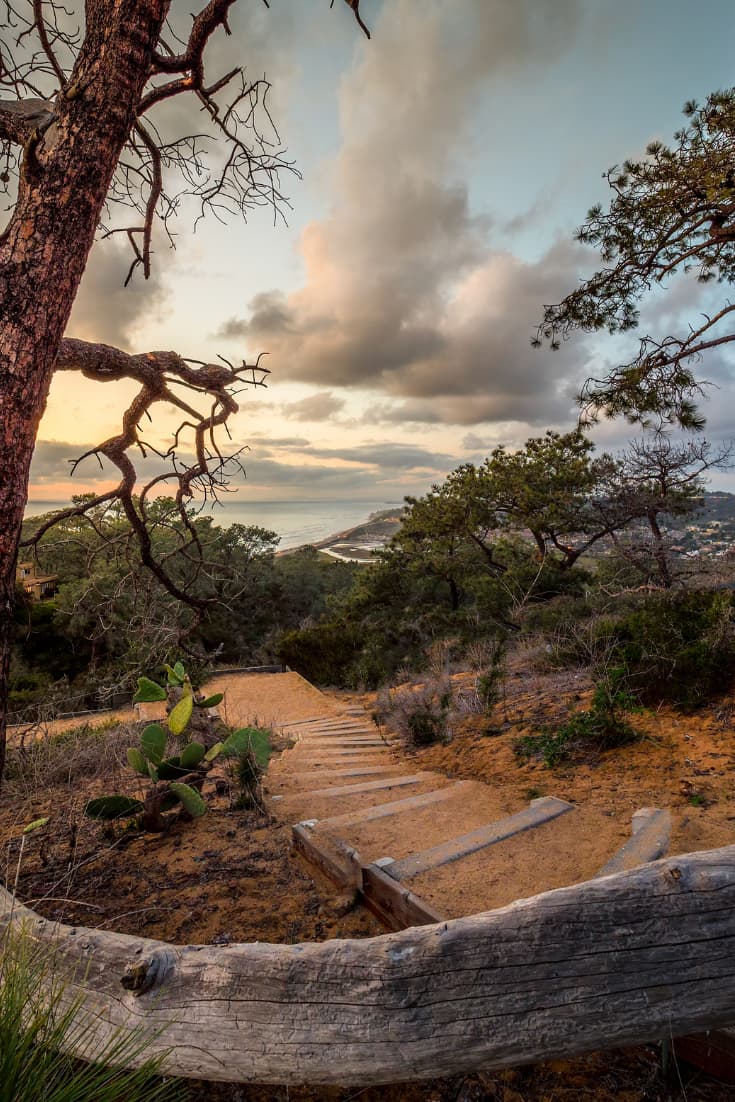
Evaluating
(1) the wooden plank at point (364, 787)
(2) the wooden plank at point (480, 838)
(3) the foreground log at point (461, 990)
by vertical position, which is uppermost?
(3) the foreground log at point (461, 990)

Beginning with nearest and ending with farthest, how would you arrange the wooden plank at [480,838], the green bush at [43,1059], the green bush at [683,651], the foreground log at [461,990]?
the green bush at [43,1059] → the foreground log at [461,990] → the wooden plank at [480,838] → the green bush at [683,651]

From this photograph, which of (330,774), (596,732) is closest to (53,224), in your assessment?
(330,774)

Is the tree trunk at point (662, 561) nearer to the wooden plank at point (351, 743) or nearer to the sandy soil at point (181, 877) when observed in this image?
the wooden plank at point (351, 743)

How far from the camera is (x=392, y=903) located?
2.45 meters

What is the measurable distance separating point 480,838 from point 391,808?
2.83 ft

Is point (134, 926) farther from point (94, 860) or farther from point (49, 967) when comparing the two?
point (49, 967)

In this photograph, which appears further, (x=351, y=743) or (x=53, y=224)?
(x=351, y=743)

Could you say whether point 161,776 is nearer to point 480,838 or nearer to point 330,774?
point 330,774

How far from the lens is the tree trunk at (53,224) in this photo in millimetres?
1987

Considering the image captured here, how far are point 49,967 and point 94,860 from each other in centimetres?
174

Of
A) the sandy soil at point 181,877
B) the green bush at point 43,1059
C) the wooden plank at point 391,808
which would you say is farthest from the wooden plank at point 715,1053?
the wooden plank at point 391,808

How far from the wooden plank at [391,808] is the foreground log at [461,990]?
202cm

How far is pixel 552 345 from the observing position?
7.10m

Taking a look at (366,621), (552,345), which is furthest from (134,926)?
(366,621)
